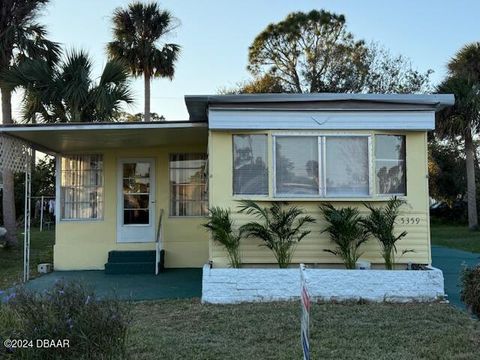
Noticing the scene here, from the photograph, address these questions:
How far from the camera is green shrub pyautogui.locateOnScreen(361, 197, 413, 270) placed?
785 cm

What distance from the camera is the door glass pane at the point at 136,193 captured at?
448 inches

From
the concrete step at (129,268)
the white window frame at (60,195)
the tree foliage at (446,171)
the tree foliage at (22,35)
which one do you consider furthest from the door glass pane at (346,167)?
the tree foliage at (446,171)

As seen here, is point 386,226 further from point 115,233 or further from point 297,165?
point 115,233

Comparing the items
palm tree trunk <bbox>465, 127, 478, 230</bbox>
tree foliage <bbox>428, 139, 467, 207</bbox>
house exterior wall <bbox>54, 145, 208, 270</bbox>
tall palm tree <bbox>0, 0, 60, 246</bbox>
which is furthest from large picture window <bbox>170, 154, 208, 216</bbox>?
tree foliage <bbox>428, 139, 467, 207</bbox>

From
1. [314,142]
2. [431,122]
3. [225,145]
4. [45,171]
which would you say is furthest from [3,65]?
[45,171]

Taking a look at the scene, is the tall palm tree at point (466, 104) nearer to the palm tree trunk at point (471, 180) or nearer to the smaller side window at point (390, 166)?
the palm tree trunk at point (471, 180)

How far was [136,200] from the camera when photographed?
37.4 feet

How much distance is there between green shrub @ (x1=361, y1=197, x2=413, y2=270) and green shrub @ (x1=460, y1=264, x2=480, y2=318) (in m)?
2.50

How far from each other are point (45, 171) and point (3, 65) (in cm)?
2024

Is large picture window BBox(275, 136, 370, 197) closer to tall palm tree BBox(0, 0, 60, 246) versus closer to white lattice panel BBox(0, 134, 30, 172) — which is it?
white lattice panel BBox(0, 134, 30, 172)

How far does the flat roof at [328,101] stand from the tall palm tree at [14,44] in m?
8.83

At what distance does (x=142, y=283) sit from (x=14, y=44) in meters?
9.55

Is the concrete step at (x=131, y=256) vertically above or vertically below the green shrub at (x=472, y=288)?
below

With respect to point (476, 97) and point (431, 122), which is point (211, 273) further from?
point (476, 97)
